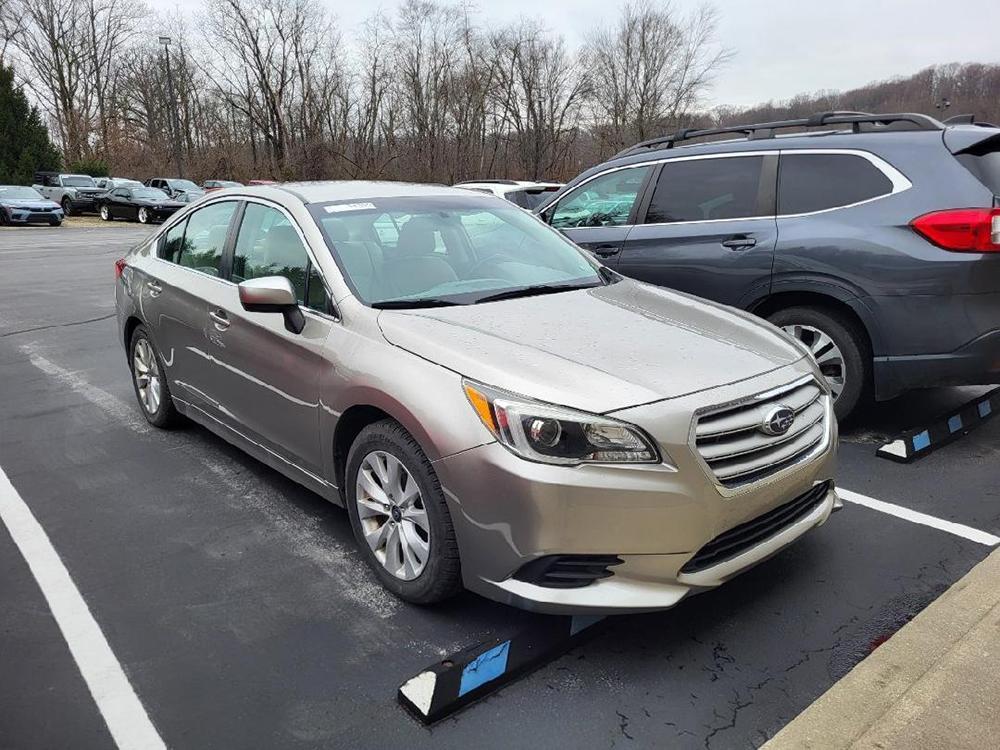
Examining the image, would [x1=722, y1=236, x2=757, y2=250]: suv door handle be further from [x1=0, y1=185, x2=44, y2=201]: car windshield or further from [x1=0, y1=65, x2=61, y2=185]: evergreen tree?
[x1=0, y1=65, x2=61, y2=185]: evergreen tree

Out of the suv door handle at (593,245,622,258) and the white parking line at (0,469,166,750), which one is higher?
the suv door handle at (593,245,622,258)

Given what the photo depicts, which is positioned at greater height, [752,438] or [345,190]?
[345,190]

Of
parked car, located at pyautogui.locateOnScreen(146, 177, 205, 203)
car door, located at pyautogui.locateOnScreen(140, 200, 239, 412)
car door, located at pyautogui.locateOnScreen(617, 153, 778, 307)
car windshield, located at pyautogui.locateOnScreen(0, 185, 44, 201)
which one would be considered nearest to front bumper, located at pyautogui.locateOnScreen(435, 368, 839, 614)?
car door, located at pyautogui.locateOnScreen(140, 200, 239, 412)

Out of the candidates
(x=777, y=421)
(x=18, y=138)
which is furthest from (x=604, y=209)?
(x=18, y=138)

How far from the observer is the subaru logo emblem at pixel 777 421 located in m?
2.72

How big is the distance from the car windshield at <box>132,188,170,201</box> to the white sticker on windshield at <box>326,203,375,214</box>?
30.3 m

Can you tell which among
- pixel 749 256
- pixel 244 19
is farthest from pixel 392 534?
pixel 244 19

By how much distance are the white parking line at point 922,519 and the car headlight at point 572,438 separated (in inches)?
78.9

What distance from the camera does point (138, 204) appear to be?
30703 millimetres

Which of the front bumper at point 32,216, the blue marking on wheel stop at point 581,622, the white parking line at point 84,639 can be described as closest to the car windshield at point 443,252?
the blue marking on wheel stop at point 581,622

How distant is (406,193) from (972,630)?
10.6ft

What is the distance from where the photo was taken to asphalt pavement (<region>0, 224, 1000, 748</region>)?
2.42m

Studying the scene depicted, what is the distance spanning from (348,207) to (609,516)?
217 cm

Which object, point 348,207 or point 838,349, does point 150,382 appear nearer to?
point 348,207
